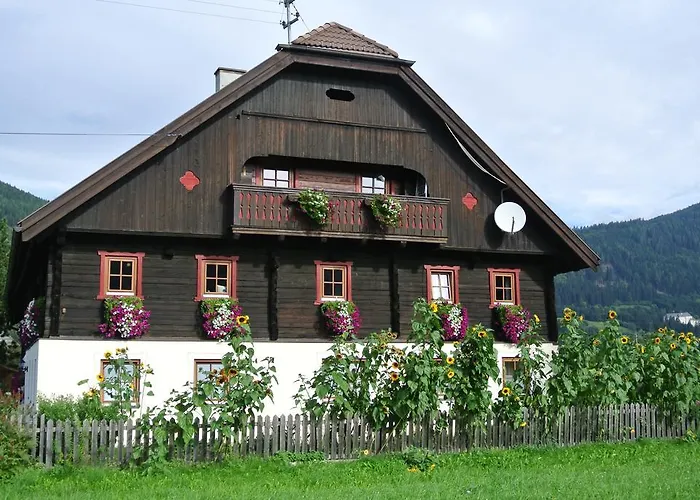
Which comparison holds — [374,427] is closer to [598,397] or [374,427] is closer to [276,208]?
[598,397]

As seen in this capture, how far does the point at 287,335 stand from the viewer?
21250 millimetres

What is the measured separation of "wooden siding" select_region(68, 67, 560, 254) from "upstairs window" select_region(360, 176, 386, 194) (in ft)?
2.04

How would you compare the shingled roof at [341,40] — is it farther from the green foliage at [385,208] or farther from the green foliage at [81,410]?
the green foliage at [81,410]

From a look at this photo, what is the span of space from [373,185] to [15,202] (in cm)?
12372

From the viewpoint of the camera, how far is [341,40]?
2216cm

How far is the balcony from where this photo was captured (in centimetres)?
2023

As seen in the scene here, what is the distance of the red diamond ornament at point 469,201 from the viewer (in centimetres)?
2297

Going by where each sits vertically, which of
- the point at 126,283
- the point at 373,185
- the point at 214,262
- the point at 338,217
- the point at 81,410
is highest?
the point at 373,185

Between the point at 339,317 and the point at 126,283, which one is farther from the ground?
the point at 126,283

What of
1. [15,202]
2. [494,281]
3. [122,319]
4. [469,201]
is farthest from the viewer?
[15,202]

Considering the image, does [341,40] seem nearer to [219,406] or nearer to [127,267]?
[127,267]

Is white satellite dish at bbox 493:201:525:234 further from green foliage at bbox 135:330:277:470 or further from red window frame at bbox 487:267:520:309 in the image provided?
green foliage at bbox 135:330:277:470

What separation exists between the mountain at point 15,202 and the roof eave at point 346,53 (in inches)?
4225

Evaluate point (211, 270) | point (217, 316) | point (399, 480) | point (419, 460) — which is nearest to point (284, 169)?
point (211, 270)
